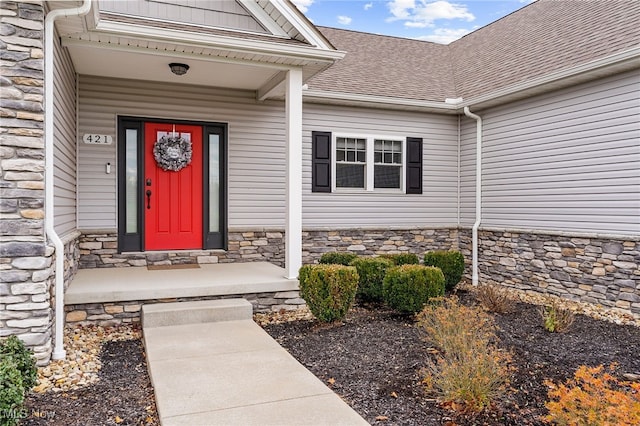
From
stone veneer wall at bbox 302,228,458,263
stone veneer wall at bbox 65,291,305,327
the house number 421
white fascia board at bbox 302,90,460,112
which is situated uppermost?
white fascia board at bbox 302,90,460,112

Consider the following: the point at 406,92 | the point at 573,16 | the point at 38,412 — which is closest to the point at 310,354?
the point at 38,412

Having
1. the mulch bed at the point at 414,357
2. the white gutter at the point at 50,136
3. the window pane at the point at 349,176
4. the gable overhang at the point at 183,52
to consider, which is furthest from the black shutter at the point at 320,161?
the white gutter at the point at 50,136

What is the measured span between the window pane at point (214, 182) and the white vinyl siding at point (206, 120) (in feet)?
0.62

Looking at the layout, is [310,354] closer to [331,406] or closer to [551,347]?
[331,406]

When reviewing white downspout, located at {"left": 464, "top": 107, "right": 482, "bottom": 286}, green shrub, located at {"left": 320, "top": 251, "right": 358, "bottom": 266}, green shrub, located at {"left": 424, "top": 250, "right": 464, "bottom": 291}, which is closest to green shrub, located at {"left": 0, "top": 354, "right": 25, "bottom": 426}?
green shrub, located at {"left": 320, "top": 251, "right": 358, "bottom": 266}

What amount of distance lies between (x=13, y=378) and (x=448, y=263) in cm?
602

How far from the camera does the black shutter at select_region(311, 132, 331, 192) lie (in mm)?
8141

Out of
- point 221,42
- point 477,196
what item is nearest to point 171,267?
point 221,42

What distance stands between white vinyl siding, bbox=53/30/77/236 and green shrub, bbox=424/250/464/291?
16.7ft

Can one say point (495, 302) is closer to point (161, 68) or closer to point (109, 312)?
point (109, 312)

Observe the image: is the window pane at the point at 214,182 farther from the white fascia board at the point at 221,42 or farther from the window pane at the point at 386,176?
the window pane at the point at 386,176

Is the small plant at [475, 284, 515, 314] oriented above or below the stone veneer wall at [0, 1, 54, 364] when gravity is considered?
below

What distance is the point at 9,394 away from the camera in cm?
272

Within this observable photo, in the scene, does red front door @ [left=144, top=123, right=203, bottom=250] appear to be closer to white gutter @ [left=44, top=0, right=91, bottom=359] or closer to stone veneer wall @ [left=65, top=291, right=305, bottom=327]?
stone veneer wall @ [left=65, top=291, right=305, bottom=327]
